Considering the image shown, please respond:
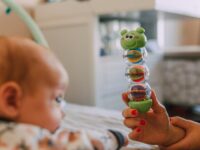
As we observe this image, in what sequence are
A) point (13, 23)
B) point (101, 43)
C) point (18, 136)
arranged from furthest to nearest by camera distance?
point (101, 43) < point (13, 23) < point (18, 136)

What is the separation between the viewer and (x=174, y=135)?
739 millimetres

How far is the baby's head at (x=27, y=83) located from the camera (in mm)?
502

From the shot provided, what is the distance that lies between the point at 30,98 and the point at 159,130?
334mm

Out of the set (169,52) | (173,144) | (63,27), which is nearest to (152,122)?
(173,144)

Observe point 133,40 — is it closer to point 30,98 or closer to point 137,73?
point 137,73

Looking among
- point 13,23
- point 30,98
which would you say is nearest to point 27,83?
point 30,98

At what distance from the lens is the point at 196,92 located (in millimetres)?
2439

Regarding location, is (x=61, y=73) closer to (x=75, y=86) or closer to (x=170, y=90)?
(x=75, y=86)

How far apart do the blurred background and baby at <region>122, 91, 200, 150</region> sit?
3.20 ft

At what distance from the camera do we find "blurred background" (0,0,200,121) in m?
1.82

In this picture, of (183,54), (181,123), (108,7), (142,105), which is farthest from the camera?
(183,54)

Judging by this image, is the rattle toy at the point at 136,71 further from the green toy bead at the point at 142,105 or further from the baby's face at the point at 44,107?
the baby's face at the point at 44,107

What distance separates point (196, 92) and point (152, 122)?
182 centimetres

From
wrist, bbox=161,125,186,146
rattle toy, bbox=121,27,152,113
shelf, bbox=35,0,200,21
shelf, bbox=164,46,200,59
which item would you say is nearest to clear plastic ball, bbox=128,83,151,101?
rattle toy, bbox=121,27,152,113
